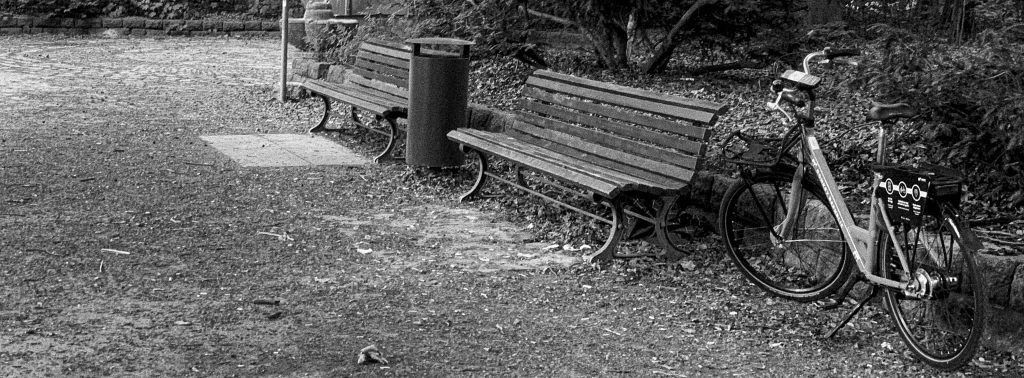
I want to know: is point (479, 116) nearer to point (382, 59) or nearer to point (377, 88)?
point (377, 88)

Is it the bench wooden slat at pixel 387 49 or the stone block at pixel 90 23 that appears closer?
the bench wooden slat at pixel 387 49

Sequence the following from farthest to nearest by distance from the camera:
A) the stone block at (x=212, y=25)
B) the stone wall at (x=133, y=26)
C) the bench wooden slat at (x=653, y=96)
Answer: the stone block at (x=212, y=25) → the stone wall at (x=133, y=26) → the bench wooden slat at (x=653, y=96)

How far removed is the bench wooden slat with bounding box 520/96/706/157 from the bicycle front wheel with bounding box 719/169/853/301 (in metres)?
→ 0.35

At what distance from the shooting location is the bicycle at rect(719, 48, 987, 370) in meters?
4.21

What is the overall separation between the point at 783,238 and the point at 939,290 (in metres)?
1.13

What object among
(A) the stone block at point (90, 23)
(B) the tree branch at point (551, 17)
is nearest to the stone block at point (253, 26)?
(A) the stone block at point (90, 23)

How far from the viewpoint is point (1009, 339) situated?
4383 millimetres

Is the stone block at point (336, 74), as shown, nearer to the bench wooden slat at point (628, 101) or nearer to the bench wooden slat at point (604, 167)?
the bench wooden slat at point (604, 167)

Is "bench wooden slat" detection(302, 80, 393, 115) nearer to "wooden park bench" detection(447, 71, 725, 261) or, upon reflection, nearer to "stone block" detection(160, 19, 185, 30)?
"wooden park bench" detection(447, 71, 725, 261)

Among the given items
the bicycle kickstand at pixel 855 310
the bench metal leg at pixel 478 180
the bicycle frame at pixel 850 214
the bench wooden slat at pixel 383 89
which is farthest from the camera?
the bench wooden slat at pixel 383 89

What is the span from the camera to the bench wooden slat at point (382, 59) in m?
9.27

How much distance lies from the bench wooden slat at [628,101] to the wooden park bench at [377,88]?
1.67 m

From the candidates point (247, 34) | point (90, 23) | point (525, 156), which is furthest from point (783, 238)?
point (90, 23)

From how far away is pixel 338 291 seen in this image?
5227 millimetres
